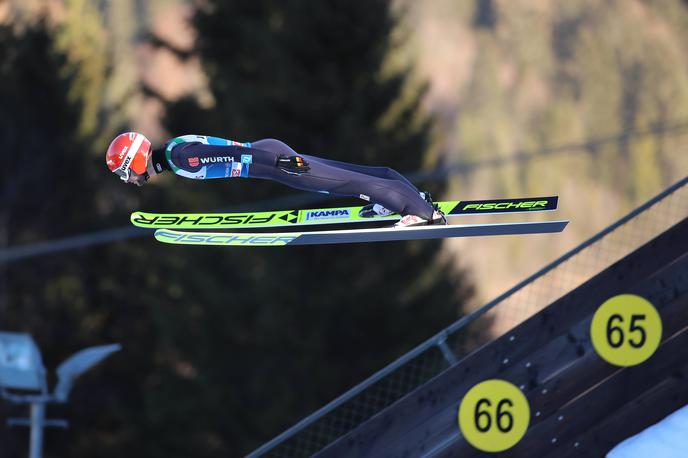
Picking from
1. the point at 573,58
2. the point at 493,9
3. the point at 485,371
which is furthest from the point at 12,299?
the point at 493,9

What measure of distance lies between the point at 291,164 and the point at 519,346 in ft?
8.01

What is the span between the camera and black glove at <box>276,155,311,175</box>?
24.2 ft

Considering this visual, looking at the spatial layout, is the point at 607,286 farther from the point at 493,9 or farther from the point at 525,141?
the point at 493,9

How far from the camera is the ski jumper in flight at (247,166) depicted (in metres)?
7.30

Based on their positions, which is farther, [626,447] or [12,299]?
[12,299]

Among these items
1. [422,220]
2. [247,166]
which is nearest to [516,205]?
[422,220]

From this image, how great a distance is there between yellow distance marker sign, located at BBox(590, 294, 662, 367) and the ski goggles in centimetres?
383

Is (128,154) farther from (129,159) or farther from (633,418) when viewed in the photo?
(633,418)

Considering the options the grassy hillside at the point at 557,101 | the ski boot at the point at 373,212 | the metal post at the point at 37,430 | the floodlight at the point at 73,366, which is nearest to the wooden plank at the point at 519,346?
the ski boot at the point at 373,212

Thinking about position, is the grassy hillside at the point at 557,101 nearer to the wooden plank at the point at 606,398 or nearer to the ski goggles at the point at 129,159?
the wooden plank at the point at 606,398

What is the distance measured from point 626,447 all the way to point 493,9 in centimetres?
12353

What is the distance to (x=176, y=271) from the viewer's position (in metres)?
25.3

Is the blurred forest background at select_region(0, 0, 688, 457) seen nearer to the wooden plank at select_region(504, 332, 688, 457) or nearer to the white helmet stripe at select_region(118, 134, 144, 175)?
the wooden plank at select_region(504, 332, 688, 457)

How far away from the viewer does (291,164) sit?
739 centimetres
